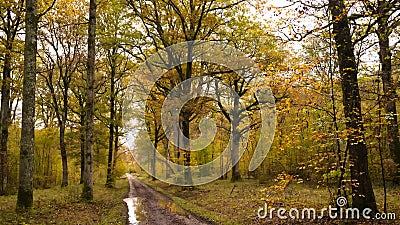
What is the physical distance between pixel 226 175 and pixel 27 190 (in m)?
26.1

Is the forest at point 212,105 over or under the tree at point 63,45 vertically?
under

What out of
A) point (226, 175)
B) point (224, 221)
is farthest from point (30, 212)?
point (226, 175)

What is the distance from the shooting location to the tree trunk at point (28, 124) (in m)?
9.93

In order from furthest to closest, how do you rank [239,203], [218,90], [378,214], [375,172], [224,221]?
[218,90], [375,172], [239,203], [224,221], [378,214]

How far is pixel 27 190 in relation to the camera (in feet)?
32.7

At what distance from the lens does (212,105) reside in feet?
81.0

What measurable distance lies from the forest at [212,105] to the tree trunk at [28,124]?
34 mm

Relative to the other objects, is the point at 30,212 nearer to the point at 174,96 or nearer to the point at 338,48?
the point at 338,48

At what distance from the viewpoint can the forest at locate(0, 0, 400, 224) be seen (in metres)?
7.80

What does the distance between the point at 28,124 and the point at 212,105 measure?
16106mm
